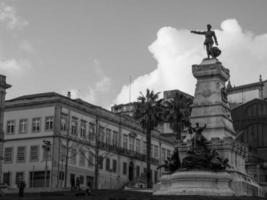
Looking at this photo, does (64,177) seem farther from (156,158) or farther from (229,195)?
(229,195)

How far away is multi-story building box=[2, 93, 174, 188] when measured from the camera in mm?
80312

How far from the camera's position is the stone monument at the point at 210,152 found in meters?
43.5

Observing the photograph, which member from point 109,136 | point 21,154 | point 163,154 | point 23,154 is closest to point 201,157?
point 23,154

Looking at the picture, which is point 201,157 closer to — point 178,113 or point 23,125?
point 178,113

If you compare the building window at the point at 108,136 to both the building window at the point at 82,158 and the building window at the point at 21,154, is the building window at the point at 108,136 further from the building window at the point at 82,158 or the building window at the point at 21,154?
the building window at the point at 21,154

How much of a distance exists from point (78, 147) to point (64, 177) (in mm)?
5893

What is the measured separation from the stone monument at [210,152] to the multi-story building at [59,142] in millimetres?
30343

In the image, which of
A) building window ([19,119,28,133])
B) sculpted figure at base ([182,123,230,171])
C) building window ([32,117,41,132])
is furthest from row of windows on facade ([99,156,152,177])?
sculpted figure at base ([182,123,230,171])

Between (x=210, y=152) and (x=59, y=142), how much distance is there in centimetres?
3865

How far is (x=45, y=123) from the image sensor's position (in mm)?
82438

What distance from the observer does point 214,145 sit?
159 feet

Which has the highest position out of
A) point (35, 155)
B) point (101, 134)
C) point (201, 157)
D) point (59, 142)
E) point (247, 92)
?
point (247, 92)

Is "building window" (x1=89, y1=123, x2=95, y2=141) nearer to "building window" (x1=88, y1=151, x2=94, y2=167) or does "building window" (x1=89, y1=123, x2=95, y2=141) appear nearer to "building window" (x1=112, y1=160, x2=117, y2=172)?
"building window" (x1=88, y1=151, x2=94, y2=167)

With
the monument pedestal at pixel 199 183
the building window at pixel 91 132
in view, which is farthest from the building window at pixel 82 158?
the monument pedestal at pixel 199 183
